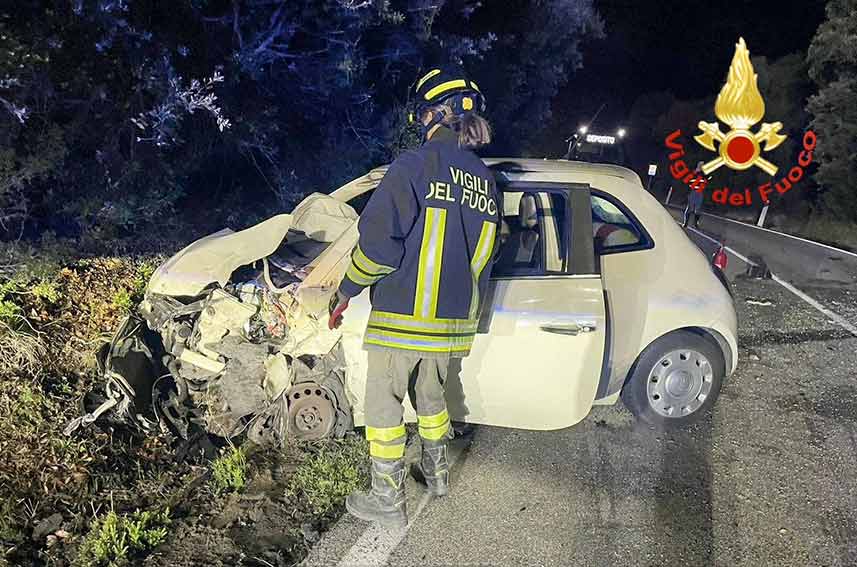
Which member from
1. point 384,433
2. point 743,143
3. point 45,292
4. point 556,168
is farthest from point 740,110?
point 45,292

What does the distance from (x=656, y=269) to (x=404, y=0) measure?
233 inches

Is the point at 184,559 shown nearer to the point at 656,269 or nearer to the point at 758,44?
the point at 656,269

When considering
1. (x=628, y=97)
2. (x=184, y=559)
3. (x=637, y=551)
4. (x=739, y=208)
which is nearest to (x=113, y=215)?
(x=184, y=559)

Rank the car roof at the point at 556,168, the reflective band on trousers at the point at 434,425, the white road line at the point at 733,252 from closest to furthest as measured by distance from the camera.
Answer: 1. the reflective band on trousers at the point at 434,425
2. the car roof at the point at 556,168
3. the white road line at the point at 733,252

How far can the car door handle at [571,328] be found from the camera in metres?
3.26

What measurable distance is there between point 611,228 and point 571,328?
96 cm

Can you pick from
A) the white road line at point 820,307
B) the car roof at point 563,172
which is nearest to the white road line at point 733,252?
the white road line at point 820,307

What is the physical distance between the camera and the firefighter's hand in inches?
115

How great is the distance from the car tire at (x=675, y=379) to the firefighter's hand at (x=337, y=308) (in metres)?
1.96

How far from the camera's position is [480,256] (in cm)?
296

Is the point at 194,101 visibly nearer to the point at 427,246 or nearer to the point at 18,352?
the point at 18,352

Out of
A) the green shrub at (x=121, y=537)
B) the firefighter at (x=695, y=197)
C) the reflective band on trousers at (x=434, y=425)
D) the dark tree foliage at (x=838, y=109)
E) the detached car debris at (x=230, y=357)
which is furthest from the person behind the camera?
the dark tree foliage at (x=838, y=109)

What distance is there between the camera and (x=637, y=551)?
2.86 m

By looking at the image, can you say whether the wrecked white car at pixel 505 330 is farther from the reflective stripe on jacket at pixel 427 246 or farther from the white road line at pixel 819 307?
the white road line at pixel 819 307
